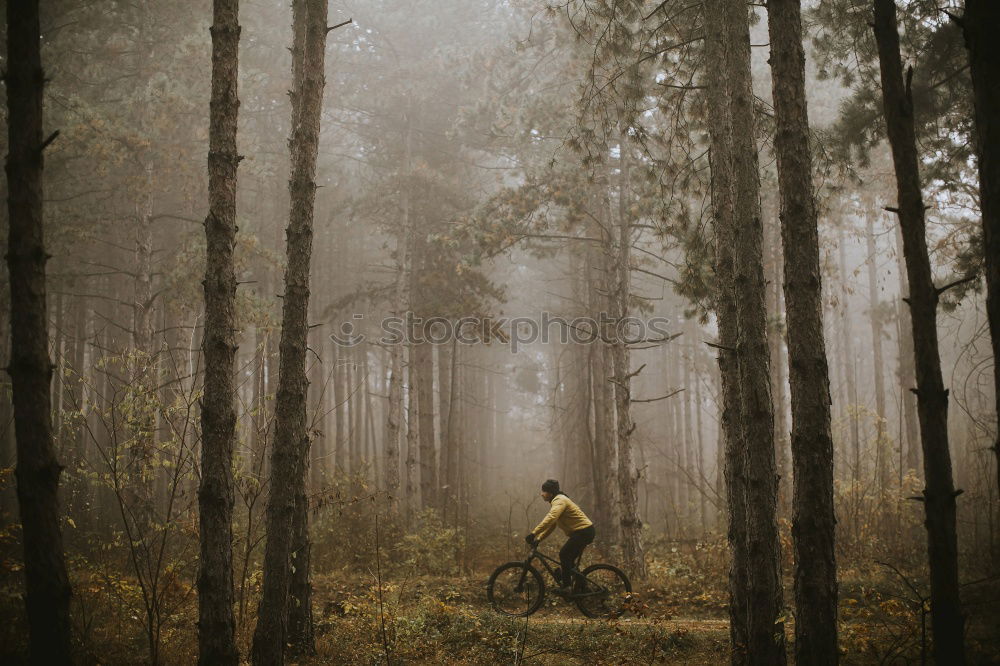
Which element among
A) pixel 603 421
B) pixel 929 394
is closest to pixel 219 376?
pixel 929 394

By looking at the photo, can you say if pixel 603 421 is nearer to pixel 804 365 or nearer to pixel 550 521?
pixel 550 521

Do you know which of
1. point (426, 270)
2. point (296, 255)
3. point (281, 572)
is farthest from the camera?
point (426, 270)

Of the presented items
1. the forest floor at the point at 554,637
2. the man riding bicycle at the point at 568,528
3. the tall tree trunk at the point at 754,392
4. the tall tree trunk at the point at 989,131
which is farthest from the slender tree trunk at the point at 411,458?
the tall tree trunk at the point at 989,131

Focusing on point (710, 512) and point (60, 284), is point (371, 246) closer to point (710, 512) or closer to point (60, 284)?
point (60, 284)

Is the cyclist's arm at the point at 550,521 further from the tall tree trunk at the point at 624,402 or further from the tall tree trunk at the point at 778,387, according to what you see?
the tall tree trunk at the point at 778,387

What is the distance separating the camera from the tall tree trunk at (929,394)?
15.1ft

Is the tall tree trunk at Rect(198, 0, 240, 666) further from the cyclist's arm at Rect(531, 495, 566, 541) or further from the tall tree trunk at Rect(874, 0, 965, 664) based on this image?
the tall tree trunk at Rect(874, 0, 965, 664)

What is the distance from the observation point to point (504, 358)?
3400 centimetres

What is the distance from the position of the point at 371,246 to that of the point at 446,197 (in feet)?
32.8

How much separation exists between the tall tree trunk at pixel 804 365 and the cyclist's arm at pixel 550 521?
500 centimetres

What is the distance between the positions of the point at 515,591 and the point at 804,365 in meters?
7.15

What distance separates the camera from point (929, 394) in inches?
186

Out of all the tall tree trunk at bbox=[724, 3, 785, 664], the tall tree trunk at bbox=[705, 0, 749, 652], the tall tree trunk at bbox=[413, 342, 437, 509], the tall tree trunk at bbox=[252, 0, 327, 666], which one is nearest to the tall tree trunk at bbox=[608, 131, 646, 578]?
the tall tree trunk at bbox=[705, 0, 749, 652]

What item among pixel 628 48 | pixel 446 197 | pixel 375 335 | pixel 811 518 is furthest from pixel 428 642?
pixel 375 335
